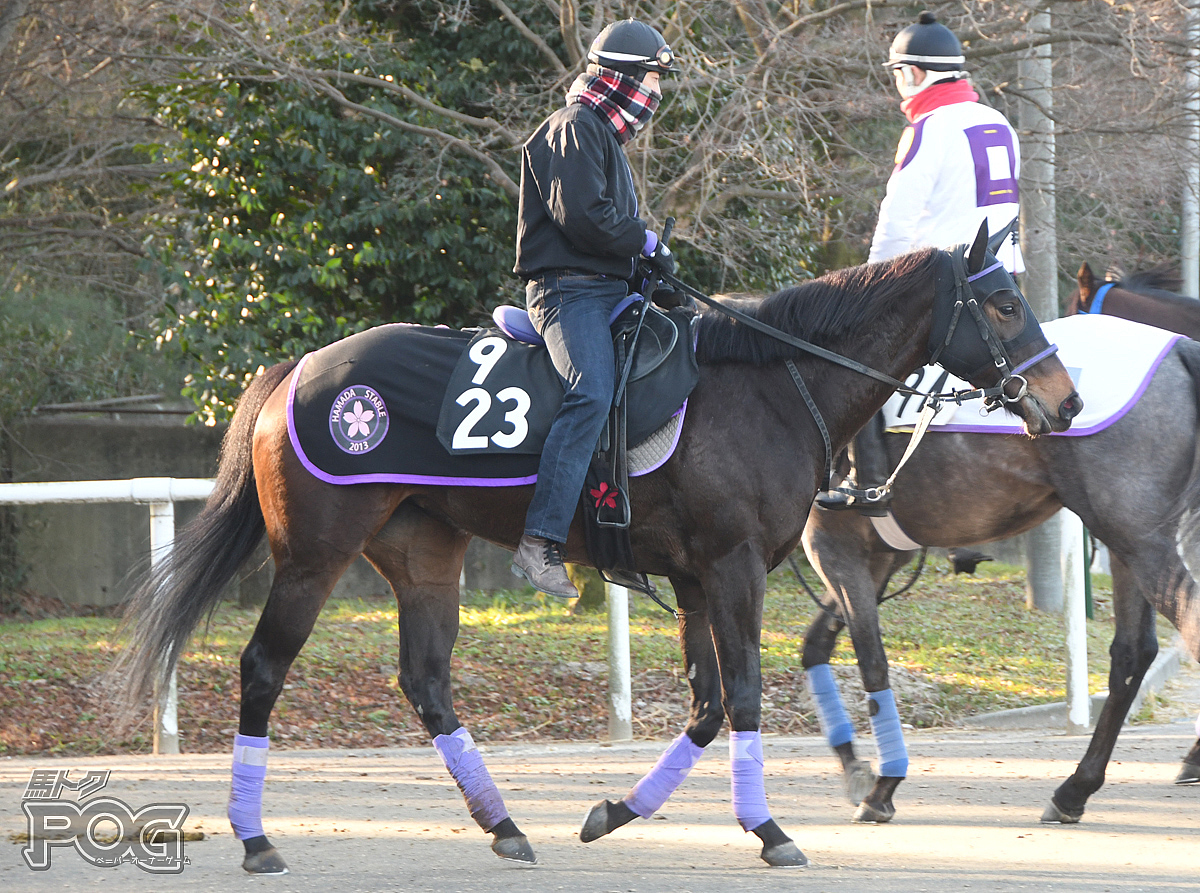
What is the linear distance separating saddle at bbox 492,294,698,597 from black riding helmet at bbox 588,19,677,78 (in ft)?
2.76

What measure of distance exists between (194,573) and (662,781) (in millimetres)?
1970

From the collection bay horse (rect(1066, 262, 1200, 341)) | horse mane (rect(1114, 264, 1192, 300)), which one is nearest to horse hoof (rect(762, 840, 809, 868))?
bay horse (rect(1066, 262, 1200, 341))

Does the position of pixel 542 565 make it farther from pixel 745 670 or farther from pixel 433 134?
pixel 433 134

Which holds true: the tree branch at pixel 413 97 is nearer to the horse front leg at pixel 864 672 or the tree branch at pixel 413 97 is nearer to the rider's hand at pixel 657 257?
the rider's hand at pixel 657 257

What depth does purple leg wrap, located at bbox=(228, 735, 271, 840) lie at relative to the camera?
450 centimetres

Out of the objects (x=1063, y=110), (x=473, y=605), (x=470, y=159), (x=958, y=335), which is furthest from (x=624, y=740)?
(x=1063, y=110)

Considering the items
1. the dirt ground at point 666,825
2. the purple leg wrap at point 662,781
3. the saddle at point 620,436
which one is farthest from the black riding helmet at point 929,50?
the dirt ground at point 666,825

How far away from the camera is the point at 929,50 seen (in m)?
5.54

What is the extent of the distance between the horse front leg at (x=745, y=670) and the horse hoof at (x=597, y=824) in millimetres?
562

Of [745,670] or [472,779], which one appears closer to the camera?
[745,670]

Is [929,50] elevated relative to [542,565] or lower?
elevated

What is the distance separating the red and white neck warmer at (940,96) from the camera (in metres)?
5.55

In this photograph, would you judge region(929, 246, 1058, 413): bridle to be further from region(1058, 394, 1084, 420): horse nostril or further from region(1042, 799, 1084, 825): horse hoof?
region(1042, 799, 1084, 825): horse hoof

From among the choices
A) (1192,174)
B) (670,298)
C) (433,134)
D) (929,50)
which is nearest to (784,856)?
(670,298)
